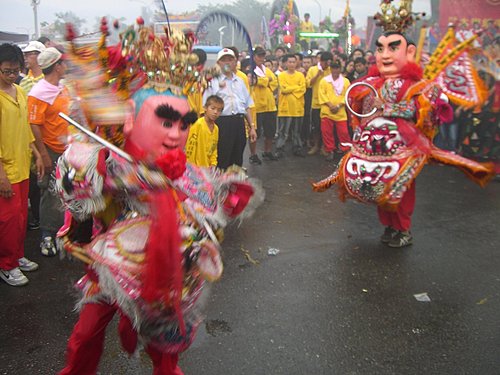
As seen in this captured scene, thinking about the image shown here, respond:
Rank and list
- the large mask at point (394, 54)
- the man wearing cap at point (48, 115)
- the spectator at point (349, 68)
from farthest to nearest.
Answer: the spectator at point (349, 68) → the large mask at point (394, 54) → the man wearing cap at point (48, 115)

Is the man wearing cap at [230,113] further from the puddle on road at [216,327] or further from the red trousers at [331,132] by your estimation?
the puddle on road at [216,327]

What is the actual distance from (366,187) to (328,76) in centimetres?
440

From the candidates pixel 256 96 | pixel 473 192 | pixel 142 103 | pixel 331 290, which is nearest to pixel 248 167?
pixel 256 96

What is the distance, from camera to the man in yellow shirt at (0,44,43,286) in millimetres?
3506

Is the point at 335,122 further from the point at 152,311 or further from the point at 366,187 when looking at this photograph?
the point at 152,311

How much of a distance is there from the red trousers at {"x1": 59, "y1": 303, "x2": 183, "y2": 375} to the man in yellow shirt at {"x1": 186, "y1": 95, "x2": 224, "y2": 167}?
263 cm

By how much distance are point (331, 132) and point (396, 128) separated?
→ 4.30 meters

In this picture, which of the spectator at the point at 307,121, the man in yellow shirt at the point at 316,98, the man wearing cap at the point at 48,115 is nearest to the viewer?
the man wearing cap at the point at 48,115

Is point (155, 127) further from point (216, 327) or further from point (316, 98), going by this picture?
point (316, 98)

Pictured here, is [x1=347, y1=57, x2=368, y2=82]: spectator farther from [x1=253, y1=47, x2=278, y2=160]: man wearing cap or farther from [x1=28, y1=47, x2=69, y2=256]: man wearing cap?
[x1=28, y1=47, x2=69, y2=256]: man wearing cap

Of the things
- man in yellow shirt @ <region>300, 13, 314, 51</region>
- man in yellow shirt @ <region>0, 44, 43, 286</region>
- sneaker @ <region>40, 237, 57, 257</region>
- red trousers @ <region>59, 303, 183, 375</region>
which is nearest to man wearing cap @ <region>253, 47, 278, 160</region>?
sneaker @ <region>40, 237, 57, 257</region>

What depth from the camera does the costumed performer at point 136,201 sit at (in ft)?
6.29

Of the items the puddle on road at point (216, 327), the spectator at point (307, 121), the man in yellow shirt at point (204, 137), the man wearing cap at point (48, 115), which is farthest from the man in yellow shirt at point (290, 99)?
the puddle on road at point (216, 327)

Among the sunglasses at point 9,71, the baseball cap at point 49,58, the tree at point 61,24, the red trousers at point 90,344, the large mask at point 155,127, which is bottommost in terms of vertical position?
the red trousers at point 90,344
